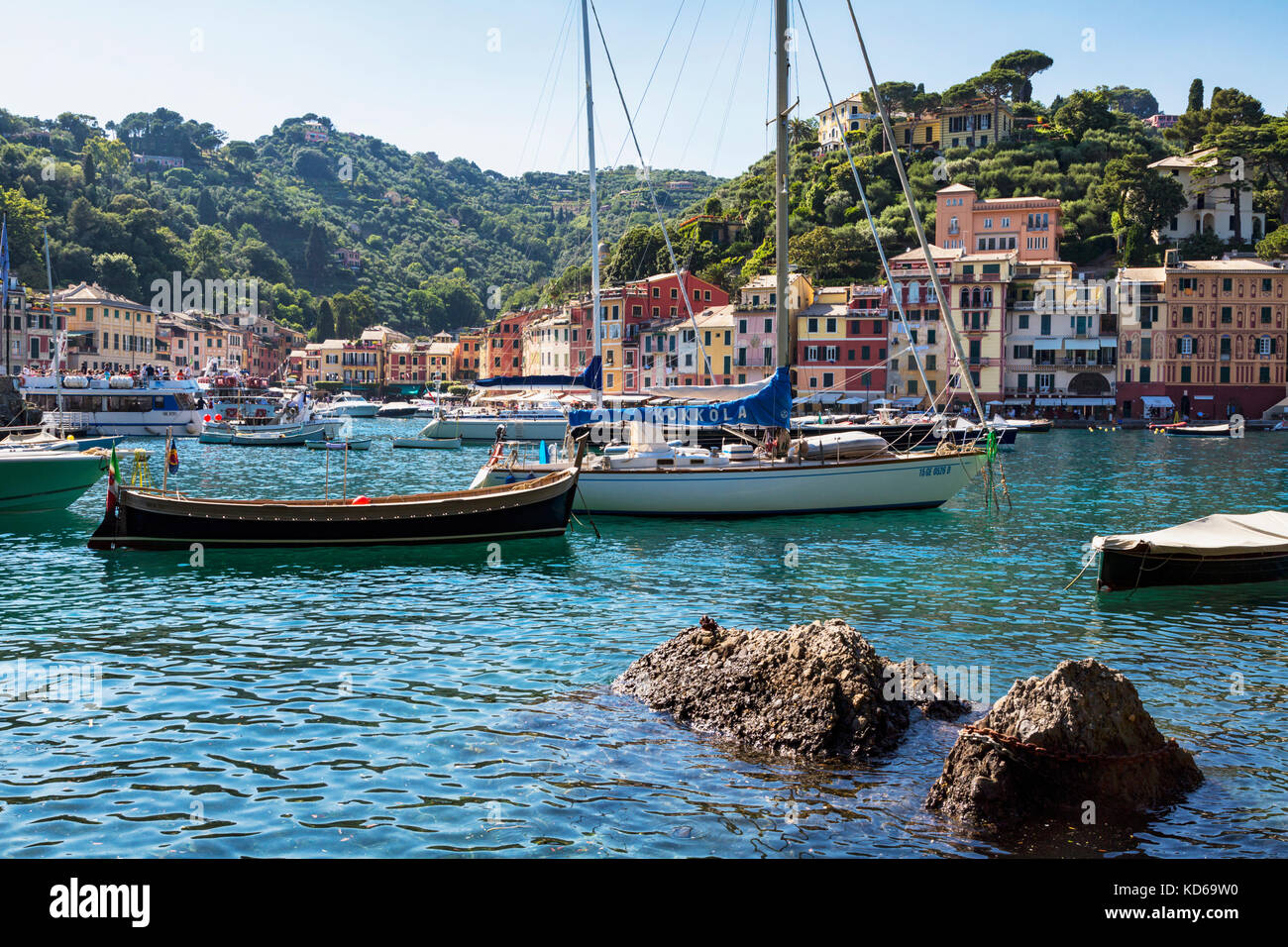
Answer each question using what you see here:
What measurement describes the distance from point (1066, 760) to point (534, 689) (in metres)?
6.40

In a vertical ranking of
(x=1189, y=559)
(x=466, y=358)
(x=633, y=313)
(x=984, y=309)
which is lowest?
(x=1189, y=559)

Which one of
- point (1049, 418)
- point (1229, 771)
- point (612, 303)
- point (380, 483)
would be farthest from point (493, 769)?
point (612, 303)

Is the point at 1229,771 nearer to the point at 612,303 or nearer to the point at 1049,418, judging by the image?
the point at 1049,418

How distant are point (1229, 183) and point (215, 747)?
11520 centimetres

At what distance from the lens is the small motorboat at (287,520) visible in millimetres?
23531

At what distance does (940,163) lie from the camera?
395ft

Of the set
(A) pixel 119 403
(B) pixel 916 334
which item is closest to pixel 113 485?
(A) pixel 119 403

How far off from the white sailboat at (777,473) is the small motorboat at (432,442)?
37781 millimetres

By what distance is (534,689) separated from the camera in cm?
1307

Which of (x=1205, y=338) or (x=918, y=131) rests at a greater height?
(x=918, y=131)

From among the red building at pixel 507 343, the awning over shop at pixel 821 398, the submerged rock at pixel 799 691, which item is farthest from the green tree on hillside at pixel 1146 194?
the submerged rock at pixel 799 691

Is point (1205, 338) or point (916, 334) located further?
point (916, 334)

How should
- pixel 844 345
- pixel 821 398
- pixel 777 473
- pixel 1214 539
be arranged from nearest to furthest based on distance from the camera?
pixel 1214 539, pixel 777 473, pixel 821 398, pixel 844 345

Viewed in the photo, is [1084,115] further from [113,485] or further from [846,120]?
[113,485]
